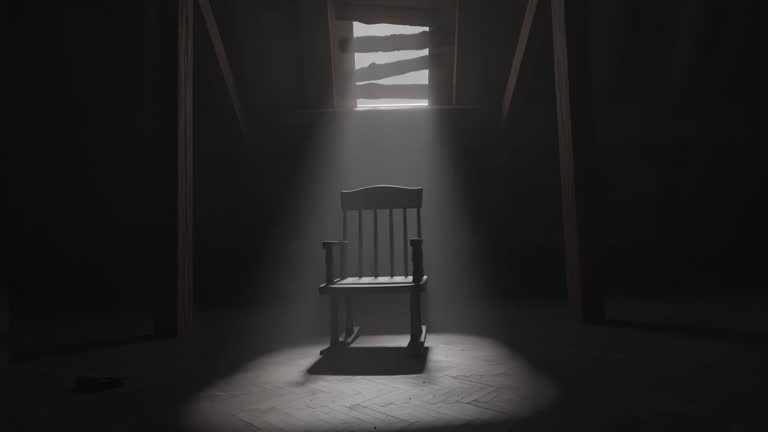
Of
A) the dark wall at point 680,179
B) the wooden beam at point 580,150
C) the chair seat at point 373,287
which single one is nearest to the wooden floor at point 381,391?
the chair seat at point 373,287

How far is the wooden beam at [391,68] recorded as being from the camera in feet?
17.1

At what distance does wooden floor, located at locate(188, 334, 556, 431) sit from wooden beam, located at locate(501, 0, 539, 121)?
8.20ft

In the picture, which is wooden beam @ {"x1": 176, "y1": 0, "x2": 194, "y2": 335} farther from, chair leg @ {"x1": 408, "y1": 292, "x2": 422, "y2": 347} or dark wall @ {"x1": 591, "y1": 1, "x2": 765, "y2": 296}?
dark wall @ {"x1": 591, "y1": 1, "x2": 765, "y2": 296}

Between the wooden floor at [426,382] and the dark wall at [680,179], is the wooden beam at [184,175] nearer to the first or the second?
the wooden floor at [426,382]

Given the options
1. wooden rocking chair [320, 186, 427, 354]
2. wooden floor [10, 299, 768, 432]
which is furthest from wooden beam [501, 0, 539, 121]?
wooden floor [10, 299, 768, 432]

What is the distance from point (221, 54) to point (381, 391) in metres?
3.36

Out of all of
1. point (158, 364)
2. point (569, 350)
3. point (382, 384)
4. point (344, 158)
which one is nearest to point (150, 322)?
point (158, 364)

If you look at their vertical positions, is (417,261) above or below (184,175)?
below

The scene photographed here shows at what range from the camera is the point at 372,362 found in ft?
7.96

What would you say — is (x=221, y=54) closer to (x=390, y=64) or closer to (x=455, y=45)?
(x=390, y=64)

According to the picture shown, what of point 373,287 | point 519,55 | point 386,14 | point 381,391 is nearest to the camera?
point 381,391

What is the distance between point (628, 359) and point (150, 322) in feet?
11.1

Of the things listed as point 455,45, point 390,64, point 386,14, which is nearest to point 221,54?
point 386,14

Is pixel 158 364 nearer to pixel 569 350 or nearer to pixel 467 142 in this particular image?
pixel 569 350
